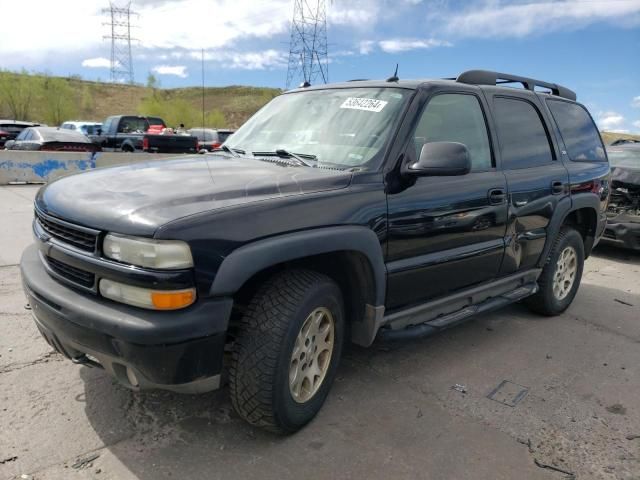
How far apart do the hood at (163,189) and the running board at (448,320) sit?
991mm

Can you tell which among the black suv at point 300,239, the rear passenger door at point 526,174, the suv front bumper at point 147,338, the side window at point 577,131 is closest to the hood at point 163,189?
the black suv at point 300,239

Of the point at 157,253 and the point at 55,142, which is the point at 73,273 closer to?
the point at 157,253

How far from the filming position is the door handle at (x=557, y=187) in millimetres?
4414

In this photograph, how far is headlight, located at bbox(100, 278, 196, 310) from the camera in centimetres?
227

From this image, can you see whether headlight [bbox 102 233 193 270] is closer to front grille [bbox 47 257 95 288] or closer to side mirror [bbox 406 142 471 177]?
front grille [bbox 47 257 95 288]

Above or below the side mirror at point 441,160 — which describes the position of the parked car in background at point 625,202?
below

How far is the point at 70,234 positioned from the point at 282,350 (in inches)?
45.7

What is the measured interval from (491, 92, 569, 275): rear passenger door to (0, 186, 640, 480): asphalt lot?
0.81 meters

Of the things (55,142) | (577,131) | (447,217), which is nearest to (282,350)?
(447,217)

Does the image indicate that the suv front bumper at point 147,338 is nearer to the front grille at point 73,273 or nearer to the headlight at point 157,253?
the front grille at point 73,273

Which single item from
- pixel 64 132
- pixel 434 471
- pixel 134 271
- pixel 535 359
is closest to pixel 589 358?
pixel 535 359

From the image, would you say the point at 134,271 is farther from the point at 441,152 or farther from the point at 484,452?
the point at 484,452

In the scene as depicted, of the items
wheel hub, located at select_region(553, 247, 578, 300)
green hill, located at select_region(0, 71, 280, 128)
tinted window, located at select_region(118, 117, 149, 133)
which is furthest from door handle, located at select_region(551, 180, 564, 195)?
green hill, located at select_region(0, 71, 280, 128)

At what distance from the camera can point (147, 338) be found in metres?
2.23
